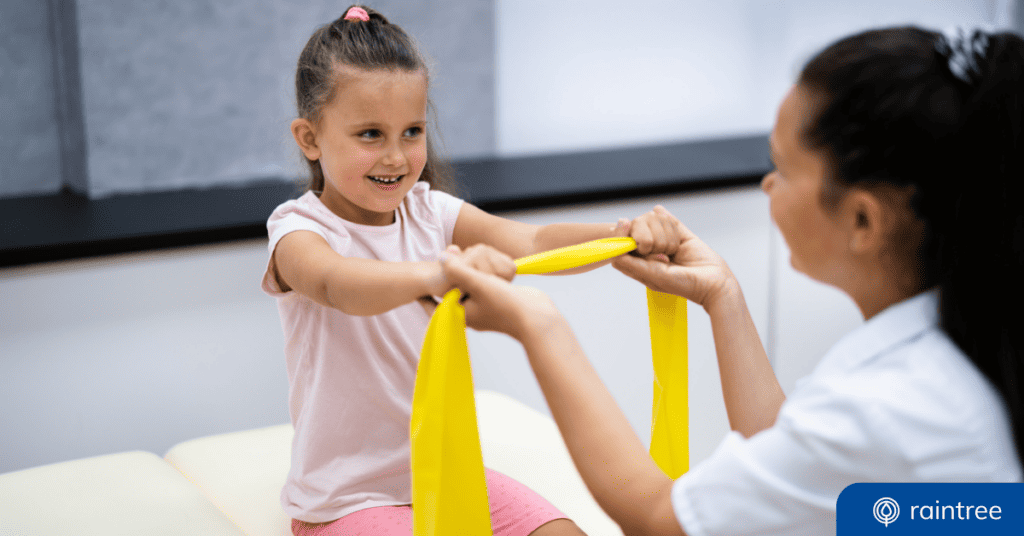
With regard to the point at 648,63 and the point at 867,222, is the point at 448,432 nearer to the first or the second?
the point at 867,222

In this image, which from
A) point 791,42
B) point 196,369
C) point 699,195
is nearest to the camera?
point 196,369

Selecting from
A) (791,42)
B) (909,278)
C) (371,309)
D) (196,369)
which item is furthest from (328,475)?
(791,42)

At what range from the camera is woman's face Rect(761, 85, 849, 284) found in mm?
759

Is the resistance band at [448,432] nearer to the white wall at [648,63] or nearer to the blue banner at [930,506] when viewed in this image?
the blue banner at [930,506]

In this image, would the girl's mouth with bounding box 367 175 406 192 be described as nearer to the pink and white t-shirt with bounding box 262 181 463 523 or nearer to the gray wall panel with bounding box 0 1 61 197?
the pink and white t-shirt with bounding box 262 181 463 523

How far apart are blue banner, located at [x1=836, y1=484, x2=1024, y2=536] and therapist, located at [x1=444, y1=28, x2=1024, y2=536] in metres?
0.01

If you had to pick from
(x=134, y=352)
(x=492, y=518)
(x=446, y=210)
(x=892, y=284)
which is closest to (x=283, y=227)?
(x=446, y=210)

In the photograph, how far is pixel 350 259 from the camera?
38.0 inches

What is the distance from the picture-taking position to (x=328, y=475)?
1082mm

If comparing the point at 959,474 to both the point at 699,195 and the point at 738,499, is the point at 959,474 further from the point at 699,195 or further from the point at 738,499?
the point at 699,195

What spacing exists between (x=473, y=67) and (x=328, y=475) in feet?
4.42

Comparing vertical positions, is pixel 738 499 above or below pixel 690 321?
above

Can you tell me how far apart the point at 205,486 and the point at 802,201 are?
979mm

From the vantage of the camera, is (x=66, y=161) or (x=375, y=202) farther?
(x=66, y=161)
